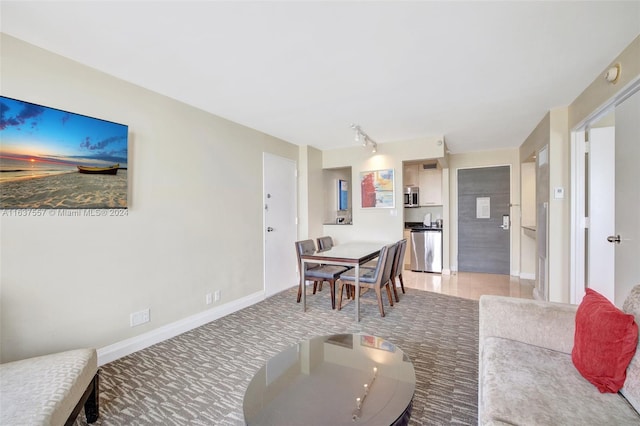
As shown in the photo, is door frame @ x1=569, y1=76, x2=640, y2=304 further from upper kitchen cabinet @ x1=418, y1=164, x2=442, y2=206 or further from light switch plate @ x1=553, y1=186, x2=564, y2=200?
upper kitchen cabinet @ x1=418, y1=164, x2=442, y2=206

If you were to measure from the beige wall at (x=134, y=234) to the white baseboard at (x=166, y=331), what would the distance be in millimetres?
54

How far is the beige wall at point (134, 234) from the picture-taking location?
189 cm

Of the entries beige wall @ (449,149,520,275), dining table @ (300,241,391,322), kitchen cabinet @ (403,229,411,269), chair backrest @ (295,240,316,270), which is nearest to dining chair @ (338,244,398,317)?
dining table @ (300,241,391,322)

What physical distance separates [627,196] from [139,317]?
411 centimetres

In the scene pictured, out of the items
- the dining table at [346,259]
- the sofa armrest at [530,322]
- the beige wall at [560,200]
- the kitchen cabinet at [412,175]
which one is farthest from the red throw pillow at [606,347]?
the kitchen cabinet at [412,175]

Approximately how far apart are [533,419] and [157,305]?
283 cm

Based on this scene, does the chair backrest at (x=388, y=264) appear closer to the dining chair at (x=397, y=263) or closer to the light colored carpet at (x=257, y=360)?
the dining chair at (x=397, y=263)

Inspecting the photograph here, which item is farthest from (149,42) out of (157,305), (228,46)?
(157,305)

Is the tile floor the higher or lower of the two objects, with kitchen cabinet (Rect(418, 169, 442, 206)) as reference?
lower

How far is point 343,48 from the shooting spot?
1.99 metres

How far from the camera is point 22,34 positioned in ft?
6.04

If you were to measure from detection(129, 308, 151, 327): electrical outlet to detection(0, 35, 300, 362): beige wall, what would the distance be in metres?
0.04

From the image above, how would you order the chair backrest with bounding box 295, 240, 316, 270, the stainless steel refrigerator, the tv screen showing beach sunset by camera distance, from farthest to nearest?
1. the stainless steel refrigerator
2. the chair backrest with bounding box 295, 240, 316, 270
3. the tv screen showing beach sunset

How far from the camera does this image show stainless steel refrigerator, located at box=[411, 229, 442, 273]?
5.49 metres
